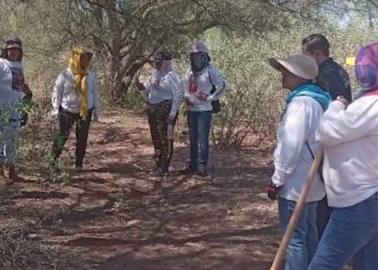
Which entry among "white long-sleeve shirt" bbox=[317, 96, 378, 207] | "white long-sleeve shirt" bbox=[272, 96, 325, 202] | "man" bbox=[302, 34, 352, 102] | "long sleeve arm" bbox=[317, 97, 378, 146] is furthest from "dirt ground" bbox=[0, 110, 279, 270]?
"long sleeve arm" bbox=[317, 97, 378, 146]

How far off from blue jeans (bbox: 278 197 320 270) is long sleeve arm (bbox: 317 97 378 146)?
0.63 metres

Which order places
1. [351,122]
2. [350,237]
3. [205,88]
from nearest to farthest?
[351,122] < [350,237] < [205,88]

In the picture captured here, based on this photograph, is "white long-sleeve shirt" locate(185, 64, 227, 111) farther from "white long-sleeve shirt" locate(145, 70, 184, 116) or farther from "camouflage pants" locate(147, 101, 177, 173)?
"camouflage pants" locate(147, 101, 177, 173)

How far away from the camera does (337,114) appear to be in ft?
11.8

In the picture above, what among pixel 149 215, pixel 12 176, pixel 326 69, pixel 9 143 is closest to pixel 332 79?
pixel 326 69

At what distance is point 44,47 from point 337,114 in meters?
10.8

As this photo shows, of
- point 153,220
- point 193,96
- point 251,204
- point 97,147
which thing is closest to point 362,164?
point 153,220

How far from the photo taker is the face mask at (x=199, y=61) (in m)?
8.30

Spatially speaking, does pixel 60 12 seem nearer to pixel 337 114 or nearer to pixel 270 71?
pixel 270 71

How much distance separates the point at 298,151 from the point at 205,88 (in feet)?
14.5

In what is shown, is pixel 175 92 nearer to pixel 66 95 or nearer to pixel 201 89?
pixel 201 89

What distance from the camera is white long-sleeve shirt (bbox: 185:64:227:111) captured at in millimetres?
8352

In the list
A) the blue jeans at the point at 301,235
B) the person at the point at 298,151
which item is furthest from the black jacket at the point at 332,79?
the blue jeans at the point at 301,235

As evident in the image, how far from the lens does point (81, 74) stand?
8320 mm
